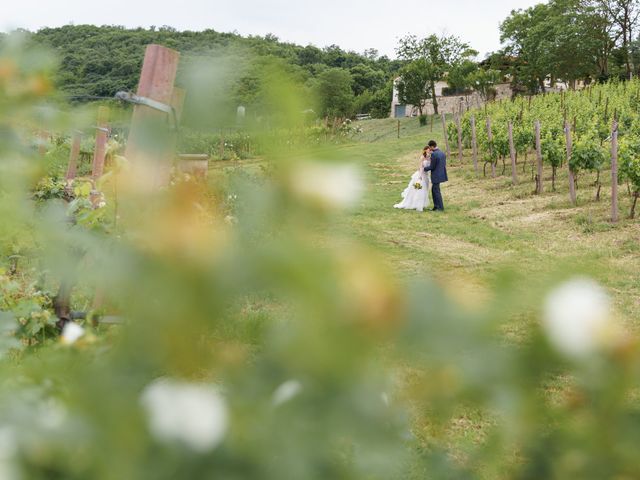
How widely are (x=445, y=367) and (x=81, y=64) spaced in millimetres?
1716

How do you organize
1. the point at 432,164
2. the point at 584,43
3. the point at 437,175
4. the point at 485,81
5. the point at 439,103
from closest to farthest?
the point at 437,175 < the point at 432,164 < the point at 584,43 < the point at 485,81 < the point at 439,103

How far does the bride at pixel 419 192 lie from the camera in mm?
12891

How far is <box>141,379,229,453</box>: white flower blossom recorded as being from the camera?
0.44m

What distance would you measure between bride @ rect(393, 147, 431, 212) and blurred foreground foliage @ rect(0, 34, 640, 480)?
1238 centimetres

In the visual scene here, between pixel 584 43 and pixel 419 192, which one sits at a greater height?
pixel 584 43

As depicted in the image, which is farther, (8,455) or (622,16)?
(622,16)

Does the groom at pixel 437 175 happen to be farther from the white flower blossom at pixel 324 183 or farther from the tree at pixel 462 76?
the tree at pixel 462 76

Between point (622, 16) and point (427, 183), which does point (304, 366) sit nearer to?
point (427, 183)

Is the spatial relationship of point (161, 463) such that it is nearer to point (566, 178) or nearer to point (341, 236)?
point (341, 236)

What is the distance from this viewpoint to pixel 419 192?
42.4 feet

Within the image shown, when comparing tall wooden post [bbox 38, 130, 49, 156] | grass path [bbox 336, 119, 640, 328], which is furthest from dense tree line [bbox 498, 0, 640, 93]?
tall wooden post [bbox 38, 130, 49, 156]

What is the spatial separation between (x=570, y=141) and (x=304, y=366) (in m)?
12.2

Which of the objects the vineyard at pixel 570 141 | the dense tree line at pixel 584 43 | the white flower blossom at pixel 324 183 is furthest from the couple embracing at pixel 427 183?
the dense tree line at pixel 584 43

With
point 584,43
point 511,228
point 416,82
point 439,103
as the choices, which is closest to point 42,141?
point 511,228
